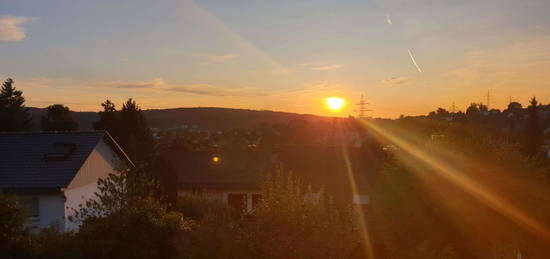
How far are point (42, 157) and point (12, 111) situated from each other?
25094 millimetres

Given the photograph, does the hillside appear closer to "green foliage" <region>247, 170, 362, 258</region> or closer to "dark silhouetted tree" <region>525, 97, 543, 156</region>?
"dark silhouetted tree" <region>525, 97, 543, 156</region>

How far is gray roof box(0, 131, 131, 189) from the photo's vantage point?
2062cm

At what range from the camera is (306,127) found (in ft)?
230

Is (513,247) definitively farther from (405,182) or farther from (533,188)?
(405,182)

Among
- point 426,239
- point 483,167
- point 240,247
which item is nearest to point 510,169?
point 483,167

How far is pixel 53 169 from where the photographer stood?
2138 centimetres

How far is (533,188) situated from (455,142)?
5.85ft

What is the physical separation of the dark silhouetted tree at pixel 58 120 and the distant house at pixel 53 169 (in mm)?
17893

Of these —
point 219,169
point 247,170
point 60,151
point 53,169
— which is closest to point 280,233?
point 53,169

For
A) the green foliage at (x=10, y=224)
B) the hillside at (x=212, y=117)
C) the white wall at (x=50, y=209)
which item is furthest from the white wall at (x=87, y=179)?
the hillside at (x=212, y=117)

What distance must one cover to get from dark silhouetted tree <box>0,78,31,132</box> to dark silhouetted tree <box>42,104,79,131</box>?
2142 millimetres

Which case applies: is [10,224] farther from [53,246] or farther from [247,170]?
[247,170]

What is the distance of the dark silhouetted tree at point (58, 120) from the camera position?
41719mm

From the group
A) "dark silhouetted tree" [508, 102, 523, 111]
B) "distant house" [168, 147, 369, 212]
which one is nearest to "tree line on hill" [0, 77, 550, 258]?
"distant house" [168, 147, 369, 212]
